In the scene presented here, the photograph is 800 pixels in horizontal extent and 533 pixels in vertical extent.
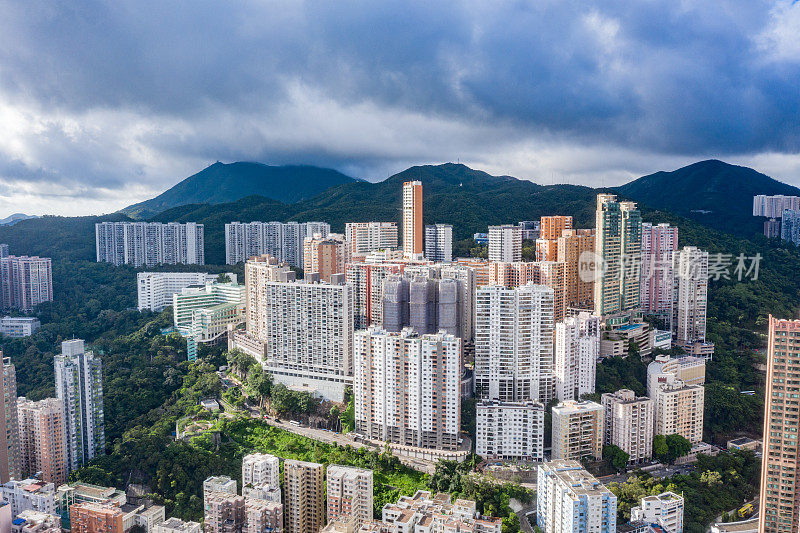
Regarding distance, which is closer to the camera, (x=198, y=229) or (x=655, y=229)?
(x=655, y=229)

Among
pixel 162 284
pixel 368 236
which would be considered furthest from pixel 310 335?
pixel 162 284

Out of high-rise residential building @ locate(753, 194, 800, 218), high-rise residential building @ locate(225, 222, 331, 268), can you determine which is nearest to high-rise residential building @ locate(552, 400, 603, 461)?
high-rise residential building @ locate(753, 194, 800, 218)

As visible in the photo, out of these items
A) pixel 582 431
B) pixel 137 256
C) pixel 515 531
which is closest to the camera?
pixel 515 531

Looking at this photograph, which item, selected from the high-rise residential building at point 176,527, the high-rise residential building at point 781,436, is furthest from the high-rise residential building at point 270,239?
the high-rise residential building at point 781,436

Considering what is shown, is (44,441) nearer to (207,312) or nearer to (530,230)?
(207,312)

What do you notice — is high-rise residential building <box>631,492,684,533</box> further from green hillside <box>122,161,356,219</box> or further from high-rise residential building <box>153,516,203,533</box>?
green hillside <box>122,161,356,219</box>

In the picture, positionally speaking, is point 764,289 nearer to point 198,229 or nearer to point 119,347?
point 119,347

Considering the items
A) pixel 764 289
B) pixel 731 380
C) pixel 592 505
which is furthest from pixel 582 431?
pixel 764 289
